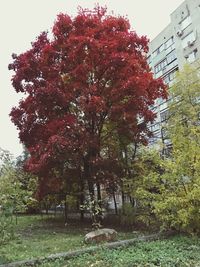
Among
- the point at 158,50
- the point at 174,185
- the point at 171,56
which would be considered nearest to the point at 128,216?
the point at 174,185

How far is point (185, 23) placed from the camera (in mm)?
32156

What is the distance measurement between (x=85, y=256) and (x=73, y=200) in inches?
515

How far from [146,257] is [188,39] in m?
26.1

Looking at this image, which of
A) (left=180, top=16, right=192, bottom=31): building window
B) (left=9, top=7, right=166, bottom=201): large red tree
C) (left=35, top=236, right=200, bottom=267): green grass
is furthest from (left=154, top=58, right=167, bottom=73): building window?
(left=35, top=236, right=200, bottom=267): green grass

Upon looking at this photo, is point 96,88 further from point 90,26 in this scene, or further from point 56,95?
point 90,26

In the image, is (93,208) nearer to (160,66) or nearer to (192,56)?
(192,56)

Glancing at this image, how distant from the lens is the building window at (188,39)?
101 ft

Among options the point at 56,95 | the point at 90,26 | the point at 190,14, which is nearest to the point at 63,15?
the point at 90,26

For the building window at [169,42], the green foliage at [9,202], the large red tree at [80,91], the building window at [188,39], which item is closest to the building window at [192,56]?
the building window at [188,39]

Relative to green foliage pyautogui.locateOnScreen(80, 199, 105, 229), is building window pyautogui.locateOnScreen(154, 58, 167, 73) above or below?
above

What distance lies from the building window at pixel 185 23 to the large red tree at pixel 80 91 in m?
16.9

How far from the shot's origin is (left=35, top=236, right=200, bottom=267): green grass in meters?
8.57

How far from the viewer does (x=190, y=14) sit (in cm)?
3127

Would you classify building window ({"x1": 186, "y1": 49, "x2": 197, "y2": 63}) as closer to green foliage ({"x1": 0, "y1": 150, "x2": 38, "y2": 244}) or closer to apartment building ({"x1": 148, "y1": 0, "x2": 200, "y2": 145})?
apartment building ({"x1": 148, "y1": 0, "x2": 200, "y2": 145})
